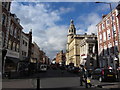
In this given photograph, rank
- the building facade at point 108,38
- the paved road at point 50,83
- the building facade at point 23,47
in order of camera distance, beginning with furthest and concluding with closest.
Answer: the building facade at point 23,47
the building facade at point 108,38
the paved road at point 50,83

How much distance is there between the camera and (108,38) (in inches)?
1249

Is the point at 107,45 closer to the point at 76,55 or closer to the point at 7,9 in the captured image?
the point at 7,9

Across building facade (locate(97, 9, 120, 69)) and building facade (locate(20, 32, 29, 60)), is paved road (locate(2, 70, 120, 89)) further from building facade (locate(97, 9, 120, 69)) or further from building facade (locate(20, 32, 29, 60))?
building facade (locate(20, 32, 29, 60))

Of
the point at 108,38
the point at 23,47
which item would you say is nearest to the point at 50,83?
the point at 108,38

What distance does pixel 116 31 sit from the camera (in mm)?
27891

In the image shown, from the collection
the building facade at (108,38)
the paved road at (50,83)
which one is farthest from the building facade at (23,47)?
the building facade at (108,38)

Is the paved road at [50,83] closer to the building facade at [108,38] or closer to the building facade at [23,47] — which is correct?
the building facade at [108,38]

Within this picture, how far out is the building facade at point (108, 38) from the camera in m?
27.9

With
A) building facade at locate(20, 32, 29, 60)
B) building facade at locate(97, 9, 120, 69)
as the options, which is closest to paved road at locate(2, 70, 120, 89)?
building facade at locate(97, 9, 120, 69)

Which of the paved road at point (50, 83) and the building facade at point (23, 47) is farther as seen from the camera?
the building facade at point (23, 47)

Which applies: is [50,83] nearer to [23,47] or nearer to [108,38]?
[108,38]

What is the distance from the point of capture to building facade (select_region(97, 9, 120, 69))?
27.9 m

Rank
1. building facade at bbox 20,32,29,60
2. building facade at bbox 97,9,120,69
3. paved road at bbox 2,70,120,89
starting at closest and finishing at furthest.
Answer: paved road at bbox 2,70,120,89 < building facade at bbox 97,9,120,69 < building facade at bbox 20,32,29,60

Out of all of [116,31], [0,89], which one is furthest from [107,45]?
[0,89]
